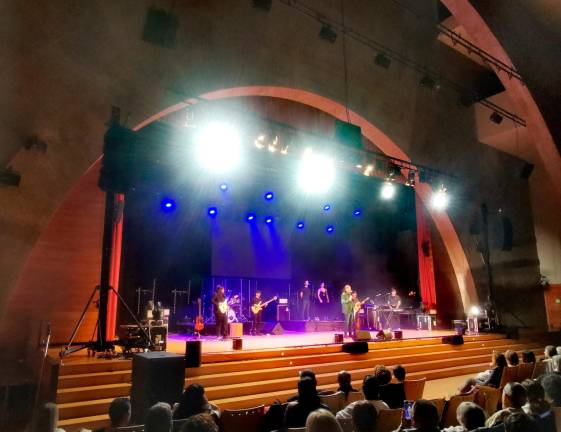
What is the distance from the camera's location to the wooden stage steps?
540 cm

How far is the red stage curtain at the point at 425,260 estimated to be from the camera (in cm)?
1375

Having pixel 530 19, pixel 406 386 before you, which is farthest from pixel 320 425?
pixel 530 19

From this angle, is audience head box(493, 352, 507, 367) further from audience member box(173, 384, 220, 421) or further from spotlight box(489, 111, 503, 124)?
spotlight box(489, 111, 503, 124)

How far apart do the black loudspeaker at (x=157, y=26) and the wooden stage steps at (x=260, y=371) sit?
5876 mm

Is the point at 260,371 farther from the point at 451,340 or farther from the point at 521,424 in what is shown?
the point at 451,340

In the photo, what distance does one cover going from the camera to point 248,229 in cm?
1330

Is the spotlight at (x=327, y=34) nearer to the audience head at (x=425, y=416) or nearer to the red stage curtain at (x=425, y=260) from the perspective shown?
the red stage curtain at (x=425, y=260)

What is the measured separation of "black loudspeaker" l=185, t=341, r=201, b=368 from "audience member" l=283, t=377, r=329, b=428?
10.5 ft

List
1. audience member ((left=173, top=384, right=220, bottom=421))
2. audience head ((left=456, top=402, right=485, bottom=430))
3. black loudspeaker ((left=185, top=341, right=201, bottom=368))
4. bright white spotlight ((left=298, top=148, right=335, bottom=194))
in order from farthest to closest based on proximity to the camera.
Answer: bright white spotlight ((left=298, top=148, right=335, bottom=194)), black loudspeaker ((left=185, top=341, right=201, bottom=368)), audience member ((left=173, top=384, right=220, bottom=421)), audience head ((left=456, top=402, right=485, bottom=430))

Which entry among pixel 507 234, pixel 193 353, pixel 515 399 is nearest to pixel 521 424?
pixel 515 399

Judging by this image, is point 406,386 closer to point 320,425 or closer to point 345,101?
point 320,425

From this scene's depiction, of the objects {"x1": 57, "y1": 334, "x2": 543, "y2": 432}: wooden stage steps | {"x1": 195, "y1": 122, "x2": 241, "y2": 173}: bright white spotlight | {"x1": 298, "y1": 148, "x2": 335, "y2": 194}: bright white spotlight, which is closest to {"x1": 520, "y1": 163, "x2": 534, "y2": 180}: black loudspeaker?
{"x1": 57, "y1": 334, "x2": 543, "y2": 432}: wooden stage steps

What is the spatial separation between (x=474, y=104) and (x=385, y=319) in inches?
307

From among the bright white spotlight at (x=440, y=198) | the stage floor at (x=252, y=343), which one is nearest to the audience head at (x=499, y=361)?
the stage floor at (x=252, y=343)
